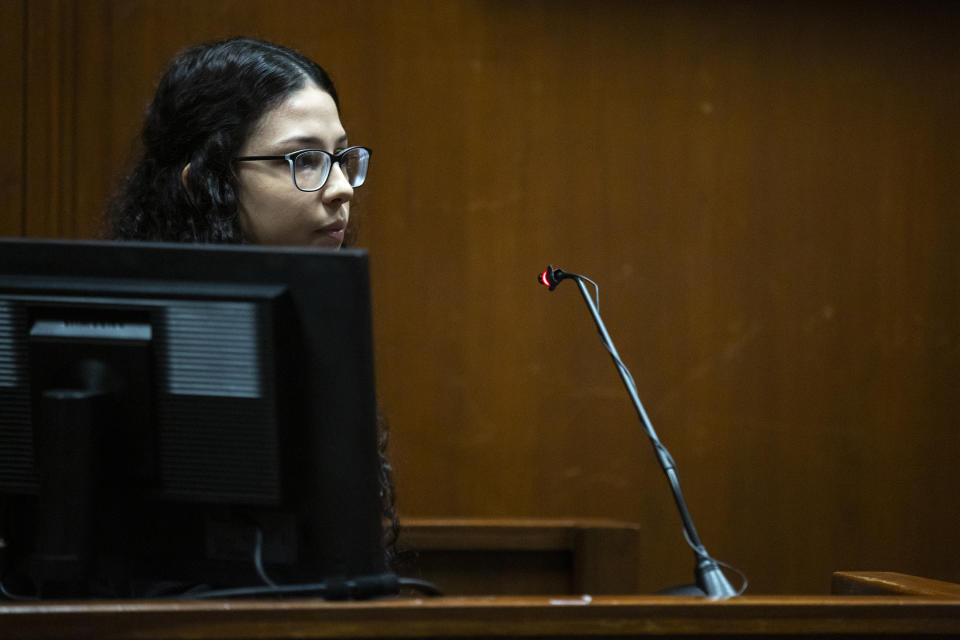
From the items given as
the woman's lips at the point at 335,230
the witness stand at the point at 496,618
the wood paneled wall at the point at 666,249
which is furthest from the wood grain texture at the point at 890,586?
the wood paneled wall at the point at 666,249

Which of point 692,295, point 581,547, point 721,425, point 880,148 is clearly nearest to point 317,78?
point 581,547

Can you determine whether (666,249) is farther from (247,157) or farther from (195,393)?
(195,393)

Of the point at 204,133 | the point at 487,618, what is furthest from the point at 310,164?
the point at 487,618

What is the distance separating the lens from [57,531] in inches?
23.6

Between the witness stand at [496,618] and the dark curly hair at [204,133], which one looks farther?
the dark curly hair at [204,133]

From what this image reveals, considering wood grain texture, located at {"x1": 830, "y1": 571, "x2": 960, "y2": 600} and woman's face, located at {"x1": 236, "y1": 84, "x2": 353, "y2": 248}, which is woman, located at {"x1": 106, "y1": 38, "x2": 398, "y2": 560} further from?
→ wood grain texture, located at {"x1": 830, "y1": 571, "x2": 960, "y2": 600}

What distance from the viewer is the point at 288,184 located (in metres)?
1.04

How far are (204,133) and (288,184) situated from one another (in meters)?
0.12

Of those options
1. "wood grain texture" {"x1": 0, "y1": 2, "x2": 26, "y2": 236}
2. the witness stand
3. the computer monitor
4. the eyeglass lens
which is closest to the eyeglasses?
the eyeglass lens

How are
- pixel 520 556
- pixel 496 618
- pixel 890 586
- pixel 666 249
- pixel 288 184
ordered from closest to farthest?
pixel 496 618 < pixel 890 586 < pixel 288 184 < pixel 520 556 < pixel 666 249

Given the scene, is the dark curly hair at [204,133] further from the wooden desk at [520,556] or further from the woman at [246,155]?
the wooden desk at [520,556]

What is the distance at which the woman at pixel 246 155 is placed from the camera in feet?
3.43

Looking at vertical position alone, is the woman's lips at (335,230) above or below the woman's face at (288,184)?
below

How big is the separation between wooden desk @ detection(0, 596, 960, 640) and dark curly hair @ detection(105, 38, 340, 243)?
59cm
